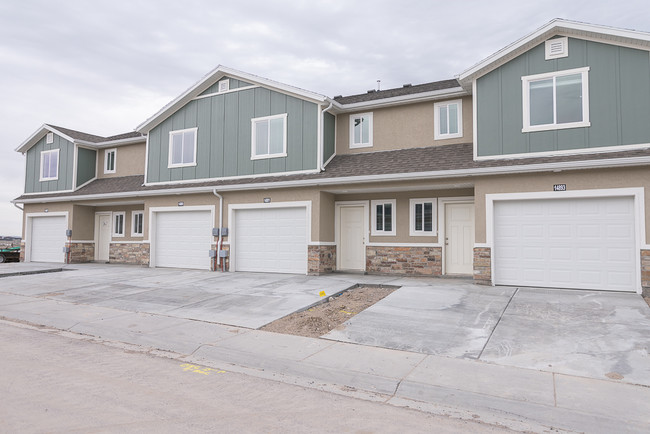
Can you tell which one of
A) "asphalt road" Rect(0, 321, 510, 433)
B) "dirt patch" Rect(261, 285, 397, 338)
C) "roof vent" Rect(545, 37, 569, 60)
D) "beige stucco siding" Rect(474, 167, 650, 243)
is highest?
"roof vent" Rect(545, 37, 569, 60)

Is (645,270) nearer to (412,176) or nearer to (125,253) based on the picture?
(412,176)

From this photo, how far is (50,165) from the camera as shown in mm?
20594

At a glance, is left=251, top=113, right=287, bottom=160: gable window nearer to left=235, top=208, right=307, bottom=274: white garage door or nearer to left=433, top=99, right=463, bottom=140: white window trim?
left=235, top=208, right=307, bottom=274: white garage door

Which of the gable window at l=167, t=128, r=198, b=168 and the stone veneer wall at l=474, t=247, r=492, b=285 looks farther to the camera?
the gable window at l=167, t=128, r=198, b=168

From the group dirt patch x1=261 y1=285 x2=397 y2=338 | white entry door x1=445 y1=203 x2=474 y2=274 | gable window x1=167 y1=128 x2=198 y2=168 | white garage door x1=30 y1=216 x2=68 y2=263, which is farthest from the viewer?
white garage door x1=30 y1=216 x2=68 y2=263

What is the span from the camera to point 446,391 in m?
4.88

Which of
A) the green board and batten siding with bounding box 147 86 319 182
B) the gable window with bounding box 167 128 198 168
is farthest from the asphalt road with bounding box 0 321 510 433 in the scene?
the gable window with bounding box 167 128 198 168

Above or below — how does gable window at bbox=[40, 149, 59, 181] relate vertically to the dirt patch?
above

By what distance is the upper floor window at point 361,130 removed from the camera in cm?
1470

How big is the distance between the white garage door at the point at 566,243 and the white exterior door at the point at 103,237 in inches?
661

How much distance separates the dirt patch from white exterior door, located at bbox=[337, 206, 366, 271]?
3558 millimetres

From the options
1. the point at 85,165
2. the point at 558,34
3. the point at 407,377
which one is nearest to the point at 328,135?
the point at 558,34

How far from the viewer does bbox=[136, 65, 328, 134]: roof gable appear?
14.4 meters

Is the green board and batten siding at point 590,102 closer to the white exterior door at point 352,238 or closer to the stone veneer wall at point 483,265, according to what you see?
the stone veneer wall at point 483,265
